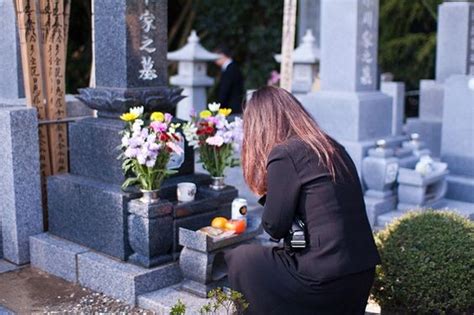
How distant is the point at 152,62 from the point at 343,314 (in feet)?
8.33

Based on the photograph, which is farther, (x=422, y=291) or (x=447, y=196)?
(x=447, y=196)

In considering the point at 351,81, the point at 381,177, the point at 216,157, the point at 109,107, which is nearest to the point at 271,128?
the point at 216,157

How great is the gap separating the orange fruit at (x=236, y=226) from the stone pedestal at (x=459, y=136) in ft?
11.5

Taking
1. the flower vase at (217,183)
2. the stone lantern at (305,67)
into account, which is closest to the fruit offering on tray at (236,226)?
the flower vase at (217,183)

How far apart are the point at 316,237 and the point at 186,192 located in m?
1.68

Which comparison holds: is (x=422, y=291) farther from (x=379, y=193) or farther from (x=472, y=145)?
(x=472, y=145)

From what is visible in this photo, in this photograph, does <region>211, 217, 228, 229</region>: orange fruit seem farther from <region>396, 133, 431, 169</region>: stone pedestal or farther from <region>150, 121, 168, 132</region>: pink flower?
<region>396, 133, 431, 169</region>: stone pedestal

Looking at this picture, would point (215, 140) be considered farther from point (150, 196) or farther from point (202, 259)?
point (202, 259)

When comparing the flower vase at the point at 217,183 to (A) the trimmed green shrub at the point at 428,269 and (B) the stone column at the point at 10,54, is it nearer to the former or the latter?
(A) the trimmed green shrub at the point at 428,269

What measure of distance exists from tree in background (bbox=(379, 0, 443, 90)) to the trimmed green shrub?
10078 millimetres

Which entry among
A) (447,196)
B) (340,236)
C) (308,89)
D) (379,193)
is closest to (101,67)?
(340,236)

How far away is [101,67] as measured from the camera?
5.05 meters

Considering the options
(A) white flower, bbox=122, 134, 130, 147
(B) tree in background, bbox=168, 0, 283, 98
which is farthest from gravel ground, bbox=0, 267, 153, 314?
(B) tree in background, bbox=168, 0, 283, 98

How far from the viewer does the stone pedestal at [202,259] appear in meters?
4.27
